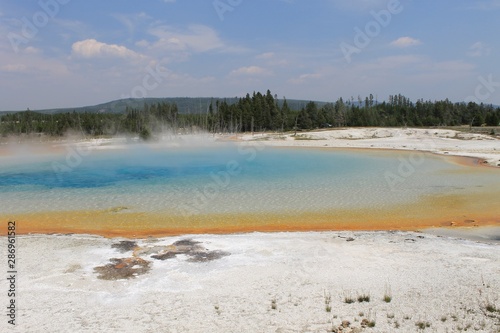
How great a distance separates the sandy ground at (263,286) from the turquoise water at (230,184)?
5.56 meters

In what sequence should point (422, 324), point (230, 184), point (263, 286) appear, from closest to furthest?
point (422, 324)
point (263, 286)
point (230, 184)

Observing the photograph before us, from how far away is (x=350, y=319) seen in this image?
23.8ft

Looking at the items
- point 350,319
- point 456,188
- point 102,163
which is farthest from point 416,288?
point 102,163

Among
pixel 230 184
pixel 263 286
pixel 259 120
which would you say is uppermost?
pixel 259 120

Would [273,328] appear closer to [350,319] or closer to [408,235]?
[350,319]

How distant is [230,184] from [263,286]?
14330mm

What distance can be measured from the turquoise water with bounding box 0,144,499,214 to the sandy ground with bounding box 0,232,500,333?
5563mm

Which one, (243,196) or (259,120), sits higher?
(259,120)

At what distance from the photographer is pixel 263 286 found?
8.69 m

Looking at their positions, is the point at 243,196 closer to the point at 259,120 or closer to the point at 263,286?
the point at 263,286

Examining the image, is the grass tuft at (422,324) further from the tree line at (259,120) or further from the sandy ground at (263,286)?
the tree line at (259,120)

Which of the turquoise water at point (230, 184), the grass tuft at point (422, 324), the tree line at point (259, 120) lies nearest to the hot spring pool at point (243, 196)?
the turquoise water at point (230, 184)

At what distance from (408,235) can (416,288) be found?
4.37 m

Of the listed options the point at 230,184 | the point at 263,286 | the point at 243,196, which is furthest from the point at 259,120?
the point at 263,286
